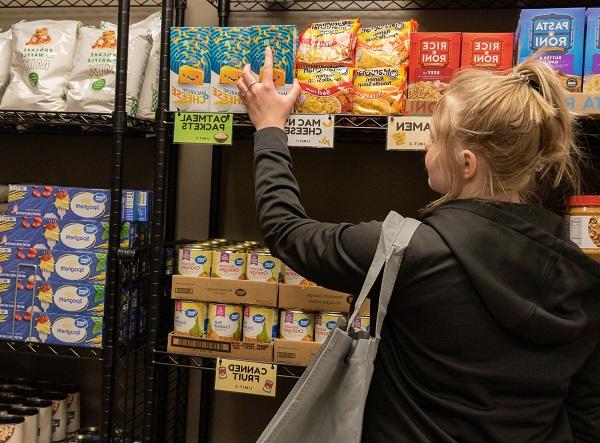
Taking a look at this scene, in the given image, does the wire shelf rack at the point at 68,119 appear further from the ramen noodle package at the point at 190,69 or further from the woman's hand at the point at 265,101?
the woman's hand at the point at 265,101

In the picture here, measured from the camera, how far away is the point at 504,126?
2.92 ft

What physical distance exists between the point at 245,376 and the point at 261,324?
146 millimetres

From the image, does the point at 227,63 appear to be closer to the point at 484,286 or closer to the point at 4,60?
the point at 4,60

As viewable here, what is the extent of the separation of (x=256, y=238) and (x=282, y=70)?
802mm

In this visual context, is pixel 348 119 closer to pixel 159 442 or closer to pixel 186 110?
pixel 186 110

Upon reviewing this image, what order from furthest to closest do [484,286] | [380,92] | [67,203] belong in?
[67,203], [380,92], [484,286]

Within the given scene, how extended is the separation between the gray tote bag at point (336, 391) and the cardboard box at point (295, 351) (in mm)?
595

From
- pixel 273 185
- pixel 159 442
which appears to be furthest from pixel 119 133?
pixel 159 442

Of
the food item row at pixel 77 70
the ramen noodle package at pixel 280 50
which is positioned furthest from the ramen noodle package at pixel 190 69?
the food item row at pixel 77 70

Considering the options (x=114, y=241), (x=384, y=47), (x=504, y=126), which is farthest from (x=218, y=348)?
(x=504, y=126)

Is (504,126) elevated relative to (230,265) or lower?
elevated

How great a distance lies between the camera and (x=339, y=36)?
1612mm

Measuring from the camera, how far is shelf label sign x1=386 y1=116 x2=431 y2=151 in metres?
1.48

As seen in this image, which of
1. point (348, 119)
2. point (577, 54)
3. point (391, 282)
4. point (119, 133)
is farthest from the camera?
point (119, 133)
